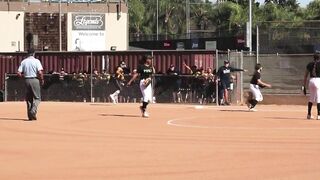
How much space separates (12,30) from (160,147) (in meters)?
44.5

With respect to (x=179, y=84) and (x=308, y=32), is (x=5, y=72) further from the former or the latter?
(x=308, y=32)

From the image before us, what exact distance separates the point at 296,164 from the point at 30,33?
153ft

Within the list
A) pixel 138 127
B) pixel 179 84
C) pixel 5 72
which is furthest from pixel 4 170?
pixel 5 72

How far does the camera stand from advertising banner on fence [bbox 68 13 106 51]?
5884 centimetres

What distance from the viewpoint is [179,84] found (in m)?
27.6

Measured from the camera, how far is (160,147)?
12.8 meters

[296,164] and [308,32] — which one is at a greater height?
[308,32]

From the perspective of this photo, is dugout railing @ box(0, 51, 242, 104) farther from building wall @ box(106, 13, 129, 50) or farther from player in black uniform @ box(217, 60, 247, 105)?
building wall @ box(106, 13, 129, 50)

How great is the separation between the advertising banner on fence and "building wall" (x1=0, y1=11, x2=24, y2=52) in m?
4.72

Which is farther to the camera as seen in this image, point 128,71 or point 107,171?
point 128,71

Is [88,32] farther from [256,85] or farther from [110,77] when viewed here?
[256,85]

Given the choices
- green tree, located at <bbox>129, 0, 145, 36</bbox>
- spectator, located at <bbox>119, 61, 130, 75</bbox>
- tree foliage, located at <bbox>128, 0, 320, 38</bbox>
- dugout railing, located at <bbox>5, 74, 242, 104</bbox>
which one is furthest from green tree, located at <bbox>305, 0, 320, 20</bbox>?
dugout railing, located at <bbox>5, 74, 242, 104</bbox>

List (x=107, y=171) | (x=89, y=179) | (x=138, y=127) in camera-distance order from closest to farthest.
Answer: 1. (x=89, y=179)
2. (x=107, y=171)
3. (x=138, y=127)

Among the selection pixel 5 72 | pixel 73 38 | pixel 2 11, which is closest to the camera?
pixel 5 72
